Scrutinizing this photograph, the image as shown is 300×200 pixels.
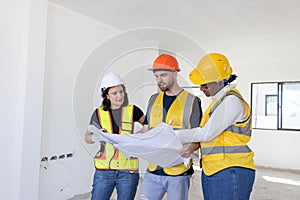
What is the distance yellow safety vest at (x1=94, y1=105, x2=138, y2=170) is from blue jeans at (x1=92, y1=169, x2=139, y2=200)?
39 mm

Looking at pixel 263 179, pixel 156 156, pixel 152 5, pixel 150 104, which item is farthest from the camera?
pixel 263 179

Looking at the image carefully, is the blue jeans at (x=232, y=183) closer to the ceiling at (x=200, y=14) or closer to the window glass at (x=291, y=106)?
the ceiling at (x=200, y=14)

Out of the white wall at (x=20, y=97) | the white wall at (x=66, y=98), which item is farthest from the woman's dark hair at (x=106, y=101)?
the white wall at (x=20, y=97)

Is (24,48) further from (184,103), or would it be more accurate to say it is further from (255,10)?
(255,10)

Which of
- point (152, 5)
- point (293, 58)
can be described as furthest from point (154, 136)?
point (293, 58)

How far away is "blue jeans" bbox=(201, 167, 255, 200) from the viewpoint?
1310 mm

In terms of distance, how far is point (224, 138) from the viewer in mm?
1326

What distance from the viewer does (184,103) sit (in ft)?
4.99

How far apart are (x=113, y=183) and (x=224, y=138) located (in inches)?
30.1

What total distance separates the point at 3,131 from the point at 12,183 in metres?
0.53

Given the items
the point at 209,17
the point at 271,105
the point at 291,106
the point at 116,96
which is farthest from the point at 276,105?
the point at 116,96

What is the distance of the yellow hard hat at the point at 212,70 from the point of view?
1.40m

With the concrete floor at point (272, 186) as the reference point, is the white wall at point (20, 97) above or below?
above

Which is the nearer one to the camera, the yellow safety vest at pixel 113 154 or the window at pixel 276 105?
the yellow safety vest at pixel 113 154
